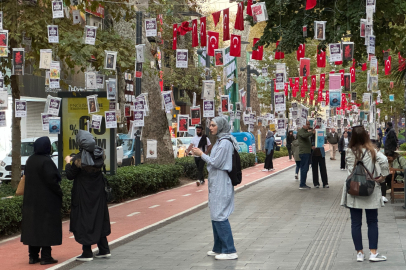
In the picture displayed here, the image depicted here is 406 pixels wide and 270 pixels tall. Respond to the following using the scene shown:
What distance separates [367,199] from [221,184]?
1.76 metres

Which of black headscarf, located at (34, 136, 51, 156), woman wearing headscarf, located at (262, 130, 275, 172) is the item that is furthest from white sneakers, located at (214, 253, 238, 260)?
woman wearing headscarf, located at (262, 130, 275, 172)

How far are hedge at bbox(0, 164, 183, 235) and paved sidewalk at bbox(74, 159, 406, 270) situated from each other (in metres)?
2.02

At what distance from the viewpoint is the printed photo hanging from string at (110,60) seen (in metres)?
13.0

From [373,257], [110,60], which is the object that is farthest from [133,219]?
[373,257]

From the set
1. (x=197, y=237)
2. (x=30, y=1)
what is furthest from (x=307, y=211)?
(x=30, y=1)

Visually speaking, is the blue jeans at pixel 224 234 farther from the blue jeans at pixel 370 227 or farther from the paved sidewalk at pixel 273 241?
the blue jeans at pixel 370 227

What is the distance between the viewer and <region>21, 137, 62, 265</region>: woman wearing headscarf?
810 centimetres

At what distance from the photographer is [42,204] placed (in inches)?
321

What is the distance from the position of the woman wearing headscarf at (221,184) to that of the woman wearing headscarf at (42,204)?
189 centimetres

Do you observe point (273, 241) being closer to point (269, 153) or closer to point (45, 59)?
point (45, 59)

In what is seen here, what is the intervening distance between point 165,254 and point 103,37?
6.30 meters

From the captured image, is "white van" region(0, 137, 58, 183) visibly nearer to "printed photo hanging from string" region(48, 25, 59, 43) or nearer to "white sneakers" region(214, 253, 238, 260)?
"printed photo hanging from string" region(48, 25, 59, 43)

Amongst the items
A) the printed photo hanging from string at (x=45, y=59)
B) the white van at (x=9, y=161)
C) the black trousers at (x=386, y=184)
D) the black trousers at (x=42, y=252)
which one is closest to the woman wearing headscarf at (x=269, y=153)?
the white van at (x=9, y=161)

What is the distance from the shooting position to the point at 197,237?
33.9 feet
